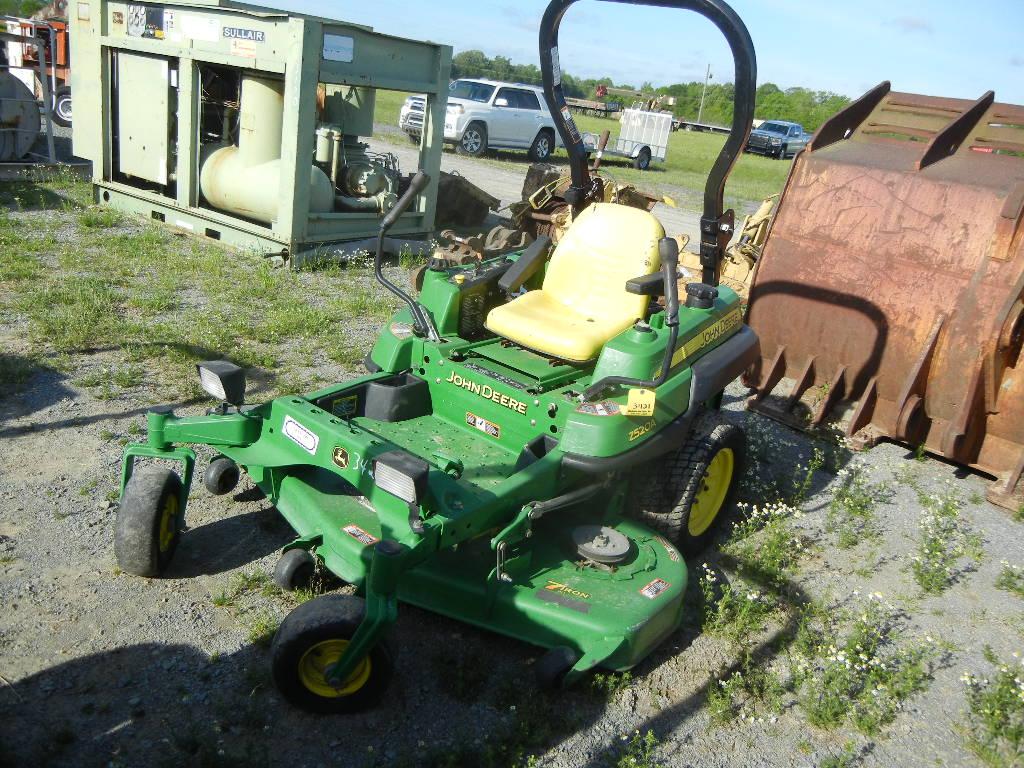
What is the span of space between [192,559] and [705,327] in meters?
2.62

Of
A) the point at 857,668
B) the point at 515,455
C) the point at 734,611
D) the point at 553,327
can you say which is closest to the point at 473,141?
the point at 553,327

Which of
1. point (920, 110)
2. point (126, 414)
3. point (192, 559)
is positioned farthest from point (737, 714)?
point (920, 110)

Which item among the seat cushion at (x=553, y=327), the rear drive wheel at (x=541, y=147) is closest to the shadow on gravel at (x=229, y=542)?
the seat cushion at (x=553, y=327)

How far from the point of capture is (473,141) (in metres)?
18.5

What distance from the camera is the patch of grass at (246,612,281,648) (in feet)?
10.6

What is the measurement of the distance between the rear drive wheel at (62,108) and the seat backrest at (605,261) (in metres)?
13.8

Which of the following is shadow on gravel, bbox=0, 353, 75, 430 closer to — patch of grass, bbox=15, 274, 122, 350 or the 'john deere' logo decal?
patch of grass, bbox=15, 274, 122, 350

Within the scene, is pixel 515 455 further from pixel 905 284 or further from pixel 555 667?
pixel 905 284

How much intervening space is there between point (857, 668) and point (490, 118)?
16545 millimetres

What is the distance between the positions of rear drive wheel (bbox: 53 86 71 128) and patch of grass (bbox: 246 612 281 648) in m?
14.7

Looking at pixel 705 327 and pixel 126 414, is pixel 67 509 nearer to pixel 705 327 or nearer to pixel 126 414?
pixel 126 414

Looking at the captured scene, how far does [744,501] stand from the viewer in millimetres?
4809

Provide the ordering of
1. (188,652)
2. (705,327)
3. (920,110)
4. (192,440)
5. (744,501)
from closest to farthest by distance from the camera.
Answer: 1. (188,652)
2. (192,440)
3. (705,327)
4. (744,501)
5. (920,110)

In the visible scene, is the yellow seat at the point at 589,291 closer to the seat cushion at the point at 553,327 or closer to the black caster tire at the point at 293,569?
the seat cushion at the point at 553,327
